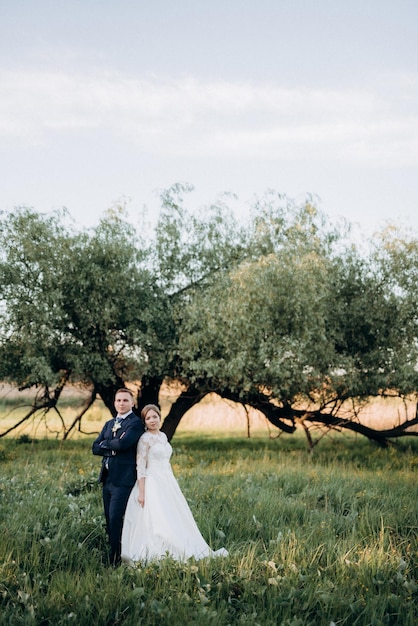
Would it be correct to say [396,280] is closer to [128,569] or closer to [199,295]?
[199,295]

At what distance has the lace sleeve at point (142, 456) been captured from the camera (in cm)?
838

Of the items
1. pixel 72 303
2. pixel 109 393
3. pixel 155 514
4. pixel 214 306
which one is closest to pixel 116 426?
pixel 155 514

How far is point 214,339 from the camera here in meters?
16.9

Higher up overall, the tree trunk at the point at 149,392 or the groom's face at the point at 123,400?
the tree trunk at the point at 149,392

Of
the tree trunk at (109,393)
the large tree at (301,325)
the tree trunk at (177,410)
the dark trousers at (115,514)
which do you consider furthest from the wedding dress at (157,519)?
the tree trunk at (177,410)

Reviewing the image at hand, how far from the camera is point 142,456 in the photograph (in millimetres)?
8406

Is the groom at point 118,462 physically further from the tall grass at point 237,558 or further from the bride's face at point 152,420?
the tall grass at point 237,558

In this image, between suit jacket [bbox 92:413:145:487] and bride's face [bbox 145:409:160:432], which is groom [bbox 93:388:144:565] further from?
bride's face [bbox 145:409:160:432]

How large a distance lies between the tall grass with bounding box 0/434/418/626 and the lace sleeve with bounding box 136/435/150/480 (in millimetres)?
1212

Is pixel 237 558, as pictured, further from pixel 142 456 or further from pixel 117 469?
pixel 117 469

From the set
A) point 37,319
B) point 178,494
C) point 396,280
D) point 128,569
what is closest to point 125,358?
point 37,319

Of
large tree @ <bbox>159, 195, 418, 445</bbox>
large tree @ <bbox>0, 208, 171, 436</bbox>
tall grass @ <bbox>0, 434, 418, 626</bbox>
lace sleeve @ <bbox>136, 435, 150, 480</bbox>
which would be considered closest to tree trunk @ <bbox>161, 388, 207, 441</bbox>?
large tree @ <bbox>159, 195, 418, 445</bbox>

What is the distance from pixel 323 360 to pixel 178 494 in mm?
9085

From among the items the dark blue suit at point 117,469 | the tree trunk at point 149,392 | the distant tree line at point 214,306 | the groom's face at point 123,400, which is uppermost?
the distant tree line at point 214,306
